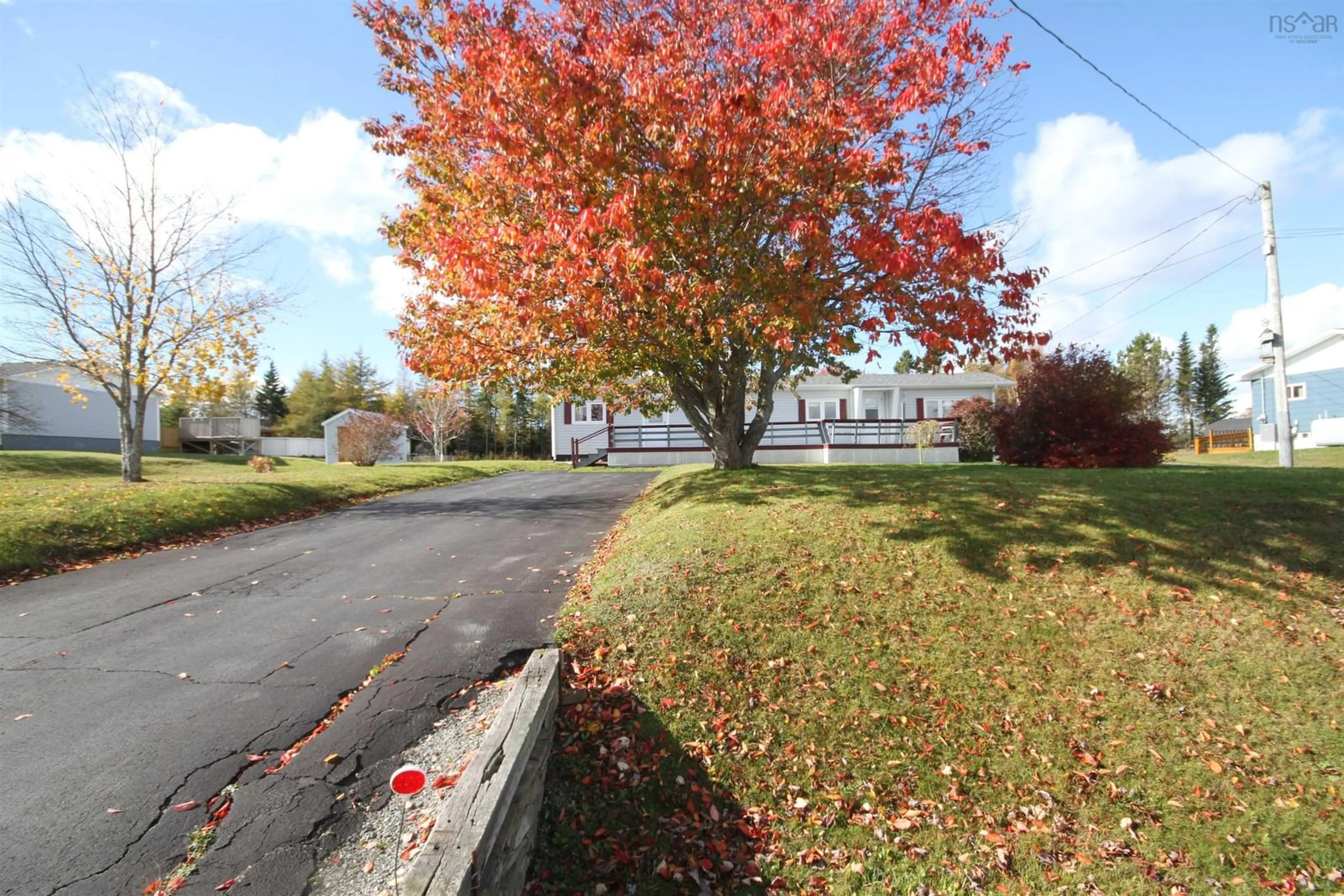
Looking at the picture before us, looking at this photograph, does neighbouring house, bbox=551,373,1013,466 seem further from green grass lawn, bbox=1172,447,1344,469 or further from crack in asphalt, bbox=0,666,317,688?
crack in asphalt, bbox=0,666,317,688

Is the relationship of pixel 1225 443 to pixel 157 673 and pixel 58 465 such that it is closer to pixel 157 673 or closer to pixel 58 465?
pixel 157 673

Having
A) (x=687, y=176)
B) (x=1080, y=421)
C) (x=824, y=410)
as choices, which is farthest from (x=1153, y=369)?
(x=687, y=176)

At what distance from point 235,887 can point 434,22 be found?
9606 millimetres

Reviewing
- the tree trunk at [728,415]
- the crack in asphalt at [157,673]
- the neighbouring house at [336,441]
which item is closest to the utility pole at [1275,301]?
the tree trunk at [728,415]

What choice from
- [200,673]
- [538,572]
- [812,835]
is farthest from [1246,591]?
[200,673]

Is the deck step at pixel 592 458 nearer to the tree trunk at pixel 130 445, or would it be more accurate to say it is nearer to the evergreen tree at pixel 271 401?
the tree trunk at pixel 130 445

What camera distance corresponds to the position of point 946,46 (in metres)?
7.66

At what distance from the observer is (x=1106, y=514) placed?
7270 mm

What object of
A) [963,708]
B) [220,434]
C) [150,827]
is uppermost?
[220,434]

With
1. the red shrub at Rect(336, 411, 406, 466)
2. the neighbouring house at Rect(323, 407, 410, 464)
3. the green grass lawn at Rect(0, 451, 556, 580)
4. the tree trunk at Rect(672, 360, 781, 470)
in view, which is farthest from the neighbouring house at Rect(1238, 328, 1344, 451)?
the neighbouring house at Rect(323, 407, 410, 464)

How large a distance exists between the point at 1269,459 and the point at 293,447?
4941 centimetres

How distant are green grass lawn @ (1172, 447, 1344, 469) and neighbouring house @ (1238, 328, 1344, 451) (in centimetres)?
236

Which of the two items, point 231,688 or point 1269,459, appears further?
point 1269,459

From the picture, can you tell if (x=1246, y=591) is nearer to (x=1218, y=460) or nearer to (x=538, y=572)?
(x=538, y=572)
